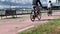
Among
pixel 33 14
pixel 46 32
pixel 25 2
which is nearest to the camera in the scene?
pixel 46 32

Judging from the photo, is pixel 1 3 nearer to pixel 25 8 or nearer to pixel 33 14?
pixel 25 8

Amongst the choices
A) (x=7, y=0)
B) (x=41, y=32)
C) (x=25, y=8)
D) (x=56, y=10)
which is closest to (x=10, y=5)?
(x=7, y=0)

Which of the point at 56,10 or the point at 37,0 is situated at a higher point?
the point at 37,0

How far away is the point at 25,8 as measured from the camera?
21.5 metres

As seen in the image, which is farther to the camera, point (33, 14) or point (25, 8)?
point (25, 8)

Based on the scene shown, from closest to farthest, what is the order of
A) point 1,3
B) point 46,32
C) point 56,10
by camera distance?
point 46,32
point 1,3
point 56,10

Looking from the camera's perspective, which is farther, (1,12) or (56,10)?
(56,10)

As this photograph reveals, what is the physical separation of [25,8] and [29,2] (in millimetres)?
761

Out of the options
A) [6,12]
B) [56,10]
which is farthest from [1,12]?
[56,10]

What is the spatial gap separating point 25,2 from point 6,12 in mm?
2545

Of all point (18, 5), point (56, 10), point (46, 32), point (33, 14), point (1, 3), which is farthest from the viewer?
point (56, 10)

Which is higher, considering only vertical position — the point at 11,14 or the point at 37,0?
the point at 37,0

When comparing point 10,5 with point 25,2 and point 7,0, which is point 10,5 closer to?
point 7,0

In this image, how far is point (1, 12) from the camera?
64.4 ft
